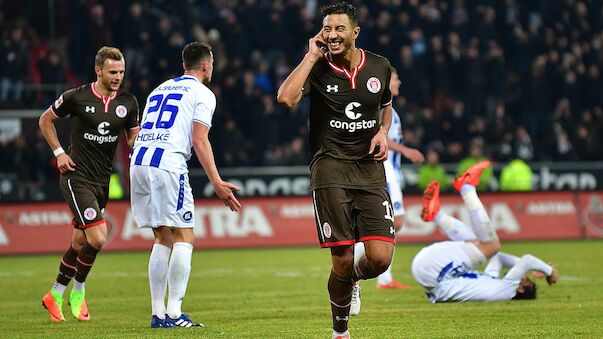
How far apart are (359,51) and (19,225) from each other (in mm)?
13672

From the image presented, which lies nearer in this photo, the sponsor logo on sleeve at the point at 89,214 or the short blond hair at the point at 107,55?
the short blond hair at the point at 107,55

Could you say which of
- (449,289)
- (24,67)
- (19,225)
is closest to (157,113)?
(449,289)

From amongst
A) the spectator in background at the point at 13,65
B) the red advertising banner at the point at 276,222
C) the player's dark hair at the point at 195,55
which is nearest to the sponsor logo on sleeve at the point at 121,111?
the player's dark hair at the point at 195,55

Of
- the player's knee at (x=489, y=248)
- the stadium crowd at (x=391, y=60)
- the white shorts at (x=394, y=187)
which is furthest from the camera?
the stadium crowd at (x=391, y=60)

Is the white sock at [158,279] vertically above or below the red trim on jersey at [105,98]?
below

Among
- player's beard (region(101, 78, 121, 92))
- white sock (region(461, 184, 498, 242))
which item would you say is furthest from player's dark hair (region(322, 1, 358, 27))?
white sock (region(461, 184, 498, 242))

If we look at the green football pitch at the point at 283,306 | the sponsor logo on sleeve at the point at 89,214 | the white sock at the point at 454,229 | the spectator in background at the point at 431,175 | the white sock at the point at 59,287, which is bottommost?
the spectator in background at the point at 431,175

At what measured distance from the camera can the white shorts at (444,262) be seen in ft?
37.7

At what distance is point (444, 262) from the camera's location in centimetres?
1152

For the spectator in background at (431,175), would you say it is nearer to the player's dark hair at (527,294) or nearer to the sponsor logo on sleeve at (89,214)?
the player's dark hair at (527,294)

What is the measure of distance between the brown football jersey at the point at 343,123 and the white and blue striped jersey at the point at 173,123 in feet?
5.09

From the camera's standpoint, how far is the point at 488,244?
11.9 meters

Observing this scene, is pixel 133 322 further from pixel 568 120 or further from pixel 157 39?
pixel 568 120

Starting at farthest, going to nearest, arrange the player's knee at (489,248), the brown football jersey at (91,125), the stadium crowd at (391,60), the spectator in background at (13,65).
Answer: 1. the stadium crowd at (391,60)
2. the spectator in background at (13,65)
3. the player's knee at (489,248)
4. the brown football jersey at (91,125)
